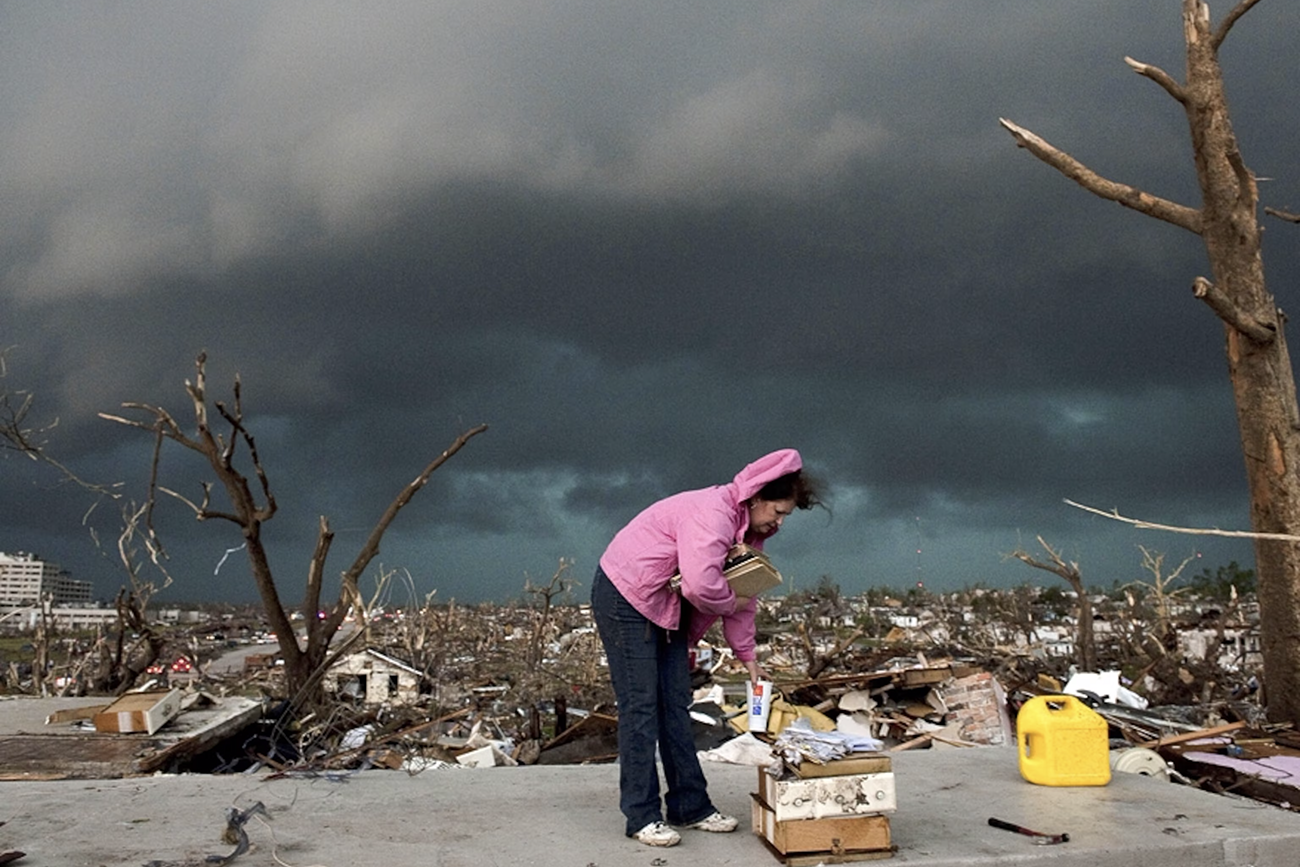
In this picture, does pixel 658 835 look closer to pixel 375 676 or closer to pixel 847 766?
pixel 847 766

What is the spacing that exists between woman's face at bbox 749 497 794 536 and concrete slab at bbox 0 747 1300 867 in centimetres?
148

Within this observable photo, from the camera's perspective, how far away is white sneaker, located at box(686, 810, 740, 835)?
200 inches

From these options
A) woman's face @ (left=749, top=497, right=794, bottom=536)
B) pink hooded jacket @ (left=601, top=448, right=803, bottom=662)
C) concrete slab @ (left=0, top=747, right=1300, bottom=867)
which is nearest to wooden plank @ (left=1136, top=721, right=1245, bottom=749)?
concrete slab @ (left=0, top=747, right=1300, bottom=867)

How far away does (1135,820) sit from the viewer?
215 inches

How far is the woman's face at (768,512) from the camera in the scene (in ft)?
15.7

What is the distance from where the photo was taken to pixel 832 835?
4625 mm

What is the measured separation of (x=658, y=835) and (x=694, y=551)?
1342 millimetres

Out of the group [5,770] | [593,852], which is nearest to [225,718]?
[5,770]

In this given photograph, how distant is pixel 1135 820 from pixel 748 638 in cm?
235

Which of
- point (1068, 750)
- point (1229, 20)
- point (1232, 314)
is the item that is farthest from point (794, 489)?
point (1229, 20)

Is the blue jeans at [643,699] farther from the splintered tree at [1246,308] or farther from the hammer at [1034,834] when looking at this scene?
the splintered tree at [1246,308]

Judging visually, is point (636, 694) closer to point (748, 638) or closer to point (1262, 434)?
point (748, 638)

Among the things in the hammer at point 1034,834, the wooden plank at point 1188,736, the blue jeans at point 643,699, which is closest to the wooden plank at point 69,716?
the blue jeans at point 643,699

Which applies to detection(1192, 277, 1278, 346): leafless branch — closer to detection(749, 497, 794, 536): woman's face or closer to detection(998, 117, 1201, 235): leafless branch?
detection(998, 117, 1201, 235): leafless branch
